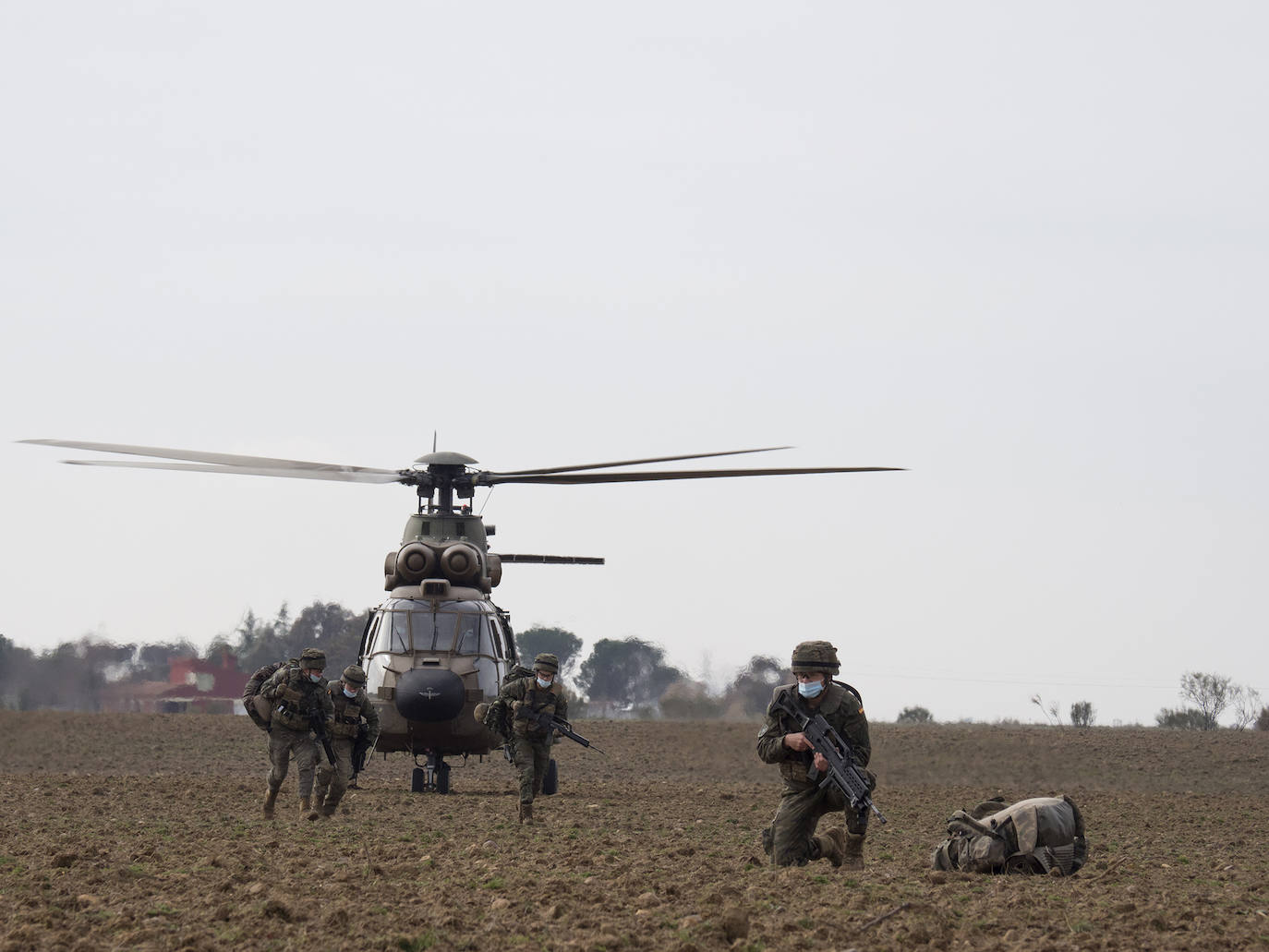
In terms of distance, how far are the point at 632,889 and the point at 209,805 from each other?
968 cm

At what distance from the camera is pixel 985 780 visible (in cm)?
3300

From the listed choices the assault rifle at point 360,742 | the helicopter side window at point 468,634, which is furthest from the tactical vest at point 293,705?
the helicopter side window at point 468,634

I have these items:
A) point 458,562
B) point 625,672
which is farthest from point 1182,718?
point 458,562

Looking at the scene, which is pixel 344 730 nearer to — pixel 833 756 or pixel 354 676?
pixel 354 676

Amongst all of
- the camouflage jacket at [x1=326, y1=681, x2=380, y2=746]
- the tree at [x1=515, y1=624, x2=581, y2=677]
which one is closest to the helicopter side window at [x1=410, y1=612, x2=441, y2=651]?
the camouflage jacket at [x1=326, y1=681, x2=380, y2=746]

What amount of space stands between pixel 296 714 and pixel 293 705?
0.10m

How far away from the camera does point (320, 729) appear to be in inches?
636

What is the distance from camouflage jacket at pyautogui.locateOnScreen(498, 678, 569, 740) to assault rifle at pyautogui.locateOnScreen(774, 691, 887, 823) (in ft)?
19.3

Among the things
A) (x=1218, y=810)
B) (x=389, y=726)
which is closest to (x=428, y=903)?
(x=389, y=726)

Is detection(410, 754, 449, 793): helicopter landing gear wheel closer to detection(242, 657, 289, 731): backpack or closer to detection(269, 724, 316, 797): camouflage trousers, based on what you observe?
detection(242, 657, 289, 731): backpack

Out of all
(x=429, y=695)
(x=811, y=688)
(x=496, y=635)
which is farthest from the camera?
(x=496, y=635)

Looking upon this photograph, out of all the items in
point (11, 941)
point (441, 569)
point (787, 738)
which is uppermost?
point (441, 569)

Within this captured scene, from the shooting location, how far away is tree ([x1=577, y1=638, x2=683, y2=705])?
50281 mm

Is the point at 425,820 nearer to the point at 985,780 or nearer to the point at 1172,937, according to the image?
the point at 1172,937
